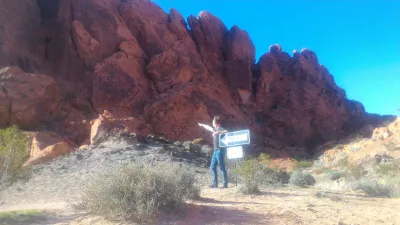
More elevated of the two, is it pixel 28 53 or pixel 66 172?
pixel 28 53

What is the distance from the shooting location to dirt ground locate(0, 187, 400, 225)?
19.8 feet

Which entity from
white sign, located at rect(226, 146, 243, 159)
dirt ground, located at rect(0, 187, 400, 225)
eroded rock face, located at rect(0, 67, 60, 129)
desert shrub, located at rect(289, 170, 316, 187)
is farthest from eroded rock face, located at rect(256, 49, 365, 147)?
dirt ground, located at rect(0, 187, 400, 225)

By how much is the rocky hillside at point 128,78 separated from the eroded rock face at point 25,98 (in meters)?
0.08

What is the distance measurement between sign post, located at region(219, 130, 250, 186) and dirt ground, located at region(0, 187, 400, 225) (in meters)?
1.08

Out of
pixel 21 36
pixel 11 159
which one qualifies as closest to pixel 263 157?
pixel 11 159

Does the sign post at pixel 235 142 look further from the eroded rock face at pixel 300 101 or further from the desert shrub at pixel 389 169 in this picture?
the eroded rock face at pixel 300 101

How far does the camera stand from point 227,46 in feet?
174

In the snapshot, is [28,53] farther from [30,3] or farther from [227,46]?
[227,46]

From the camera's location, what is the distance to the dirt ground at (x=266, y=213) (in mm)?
6023

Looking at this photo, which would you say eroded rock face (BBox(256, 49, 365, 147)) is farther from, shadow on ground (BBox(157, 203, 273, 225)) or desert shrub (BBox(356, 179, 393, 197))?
shadow on ground (BBox(157, 203, 273, 225))

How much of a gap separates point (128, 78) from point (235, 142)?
89.2 ft

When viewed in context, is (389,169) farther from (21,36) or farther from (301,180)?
(21,36)

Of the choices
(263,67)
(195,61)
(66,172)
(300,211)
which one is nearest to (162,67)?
(195,61)

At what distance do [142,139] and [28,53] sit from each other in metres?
22.9
